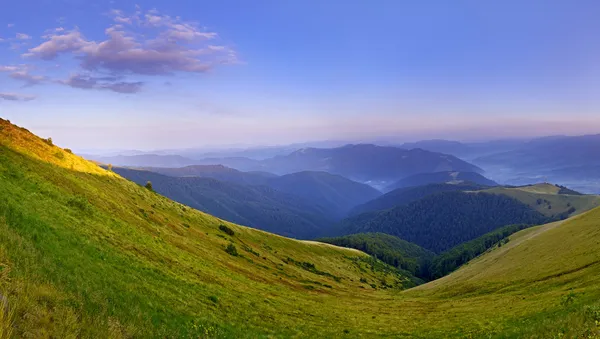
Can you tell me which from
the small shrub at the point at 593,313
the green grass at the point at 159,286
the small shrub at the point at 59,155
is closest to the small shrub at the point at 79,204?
the green grass at the point at 159,286

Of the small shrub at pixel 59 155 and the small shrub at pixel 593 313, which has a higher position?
the small shrub at pixel 59 155

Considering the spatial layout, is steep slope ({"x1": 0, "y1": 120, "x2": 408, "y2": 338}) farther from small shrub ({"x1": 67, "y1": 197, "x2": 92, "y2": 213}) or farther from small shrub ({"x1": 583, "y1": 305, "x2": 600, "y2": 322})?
small shrub ({"x1": 583, "y1": 305, "x2": 600, "y2": 322})

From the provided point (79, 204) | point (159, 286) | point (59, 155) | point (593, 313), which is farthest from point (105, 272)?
point (59, 155)

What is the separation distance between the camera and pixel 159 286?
23469 mm

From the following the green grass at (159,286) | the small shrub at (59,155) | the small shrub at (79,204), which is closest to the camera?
the green grass at (159,286)

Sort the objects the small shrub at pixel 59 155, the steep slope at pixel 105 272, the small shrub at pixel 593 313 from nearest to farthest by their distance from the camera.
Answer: the steep slope at pixel 105 272 < the small shrub at pixel 593 313 < the small shrub at pixel 59 155

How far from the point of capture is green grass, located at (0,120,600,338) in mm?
13016

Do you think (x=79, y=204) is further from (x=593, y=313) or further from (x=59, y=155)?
(x=593, y=313)

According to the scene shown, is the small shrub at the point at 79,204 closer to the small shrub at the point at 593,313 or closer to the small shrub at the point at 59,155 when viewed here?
the small shrub at the point at 59,155

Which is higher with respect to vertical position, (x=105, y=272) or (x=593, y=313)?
(x=105, y=272)

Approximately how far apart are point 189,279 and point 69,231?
10.5m

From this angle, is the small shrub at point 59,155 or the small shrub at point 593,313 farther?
the small shrub at point 59,155

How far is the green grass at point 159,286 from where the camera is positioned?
1302 cm

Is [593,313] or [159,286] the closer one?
[593,313]
